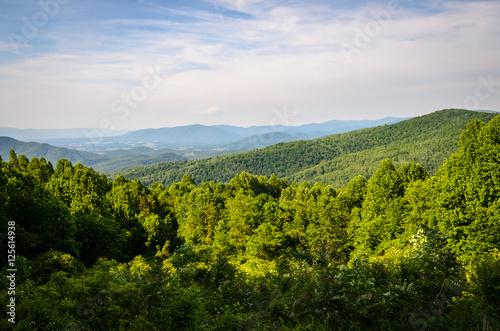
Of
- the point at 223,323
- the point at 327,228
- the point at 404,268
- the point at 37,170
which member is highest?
the point at 37,170

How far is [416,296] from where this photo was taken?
8.63 m

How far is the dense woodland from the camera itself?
7961 mm

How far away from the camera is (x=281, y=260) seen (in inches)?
543

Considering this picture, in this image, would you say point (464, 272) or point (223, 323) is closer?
point (223, 323)

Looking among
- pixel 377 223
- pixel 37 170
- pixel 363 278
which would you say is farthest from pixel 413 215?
pixel 37 170

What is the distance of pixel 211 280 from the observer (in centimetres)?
1252

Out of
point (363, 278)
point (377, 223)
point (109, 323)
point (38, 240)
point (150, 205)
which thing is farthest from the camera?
point (150, 205)

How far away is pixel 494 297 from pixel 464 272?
175 centimetres

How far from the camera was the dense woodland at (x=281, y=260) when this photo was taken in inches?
313

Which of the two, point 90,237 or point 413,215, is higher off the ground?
point 413,215

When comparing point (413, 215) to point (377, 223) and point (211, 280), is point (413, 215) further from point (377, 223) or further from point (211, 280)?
point (211, 280)

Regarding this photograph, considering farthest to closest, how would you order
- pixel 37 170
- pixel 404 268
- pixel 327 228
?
pixel 37 170
pixel 327 228
pixel 404 268

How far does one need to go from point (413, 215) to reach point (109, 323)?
740 inches

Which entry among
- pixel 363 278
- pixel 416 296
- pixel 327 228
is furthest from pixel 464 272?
pixel 327 228
